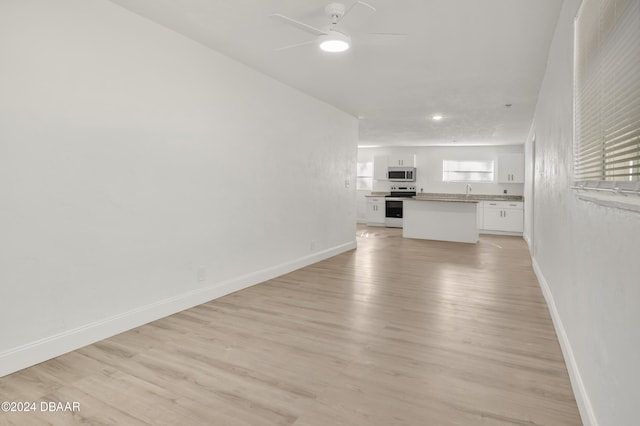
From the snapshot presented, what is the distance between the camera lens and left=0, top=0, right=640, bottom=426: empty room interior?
190cm

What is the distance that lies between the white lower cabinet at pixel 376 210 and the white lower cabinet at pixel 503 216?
283 cm

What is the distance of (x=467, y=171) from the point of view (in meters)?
11.3

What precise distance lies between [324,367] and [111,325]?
1.72m

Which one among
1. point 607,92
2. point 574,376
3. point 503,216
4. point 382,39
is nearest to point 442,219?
point 503,216

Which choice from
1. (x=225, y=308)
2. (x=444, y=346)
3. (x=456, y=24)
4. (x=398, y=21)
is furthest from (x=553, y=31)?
(x=225, y=308)

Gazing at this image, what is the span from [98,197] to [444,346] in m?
2.80

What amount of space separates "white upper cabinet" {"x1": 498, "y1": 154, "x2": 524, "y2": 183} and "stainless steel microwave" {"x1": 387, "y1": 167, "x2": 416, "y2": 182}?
2.39 m

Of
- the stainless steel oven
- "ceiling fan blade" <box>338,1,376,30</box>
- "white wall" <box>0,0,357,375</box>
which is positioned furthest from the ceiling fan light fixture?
the stainless steel oven

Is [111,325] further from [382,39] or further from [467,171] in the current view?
[467,171]

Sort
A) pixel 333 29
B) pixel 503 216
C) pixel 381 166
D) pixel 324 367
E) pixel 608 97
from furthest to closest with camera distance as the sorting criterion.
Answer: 1. pixel 381 166
2. pixel 503 216
3. pixel 333 29
4. pixel 324 367
5. pixel 608 97

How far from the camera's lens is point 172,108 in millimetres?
3473

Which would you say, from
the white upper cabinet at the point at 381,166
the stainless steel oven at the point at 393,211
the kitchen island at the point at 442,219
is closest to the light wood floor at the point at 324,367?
Answer: the kitchen island at the point at 442,219

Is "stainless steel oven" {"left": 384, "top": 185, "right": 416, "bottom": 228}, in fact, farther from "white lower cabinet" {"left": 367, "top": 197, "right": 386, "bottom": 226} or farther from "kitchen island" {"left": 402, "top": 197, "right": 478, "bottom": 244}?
"kitchen island" {"left": 402, "top": 197, "right": 478, "bottom": 244}

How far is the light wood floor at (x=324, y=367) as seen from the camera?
2002 millimetres
